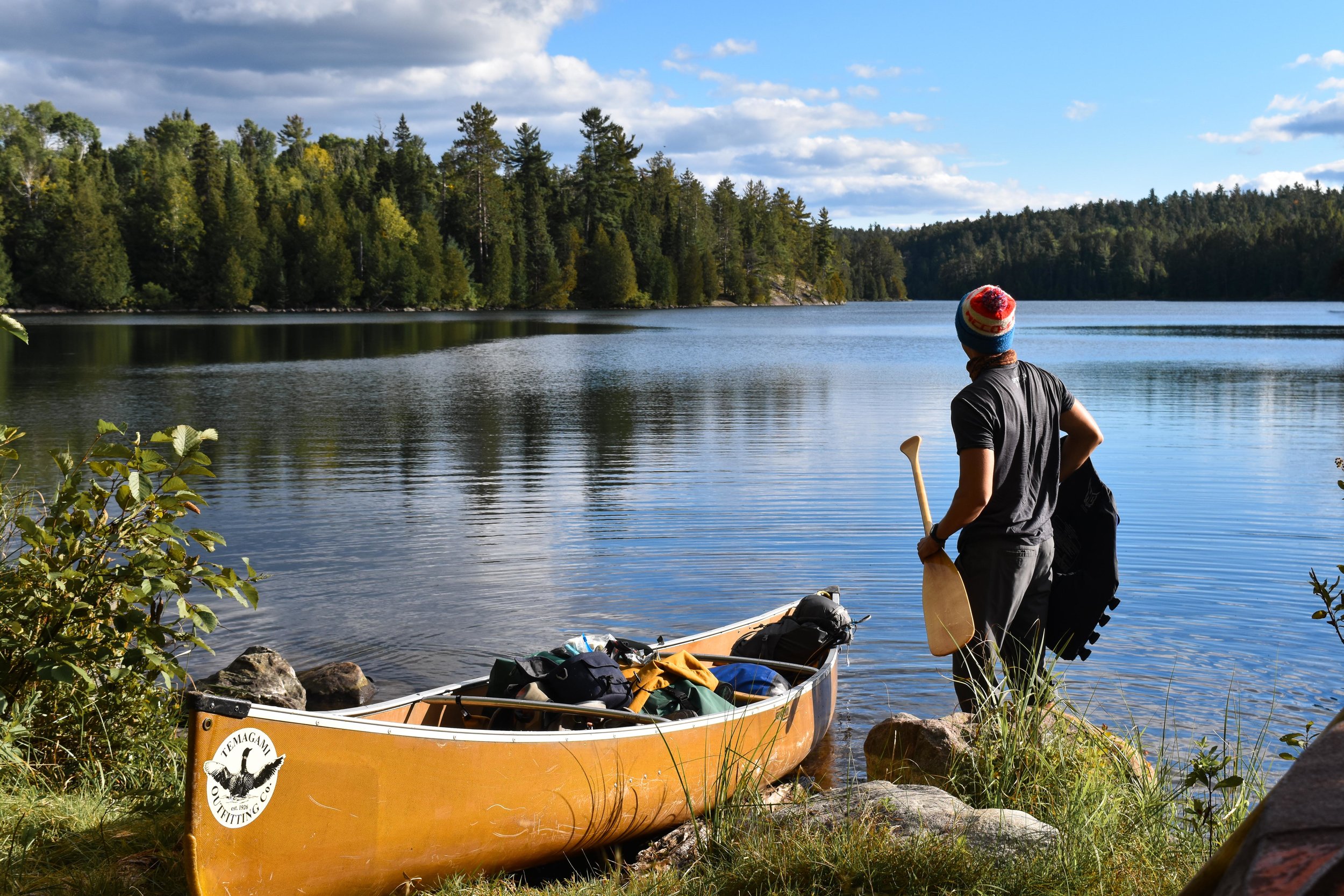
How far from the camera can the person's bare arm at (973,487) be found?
14.1ft

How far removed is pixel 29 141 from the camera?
98.8 m

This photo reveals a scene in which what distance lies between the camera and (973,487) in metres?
4.33

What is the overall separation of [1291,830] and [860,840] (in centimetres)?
303

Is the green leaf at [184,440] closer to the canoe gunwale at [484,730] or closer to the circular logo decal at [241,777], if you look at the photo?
the canoe gunwale at [484,730]

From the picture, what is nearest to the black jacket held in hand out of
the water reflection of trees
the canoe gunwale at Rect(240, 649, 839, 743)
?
the canoe gunwale at Rect(240, 649, 839, 743)

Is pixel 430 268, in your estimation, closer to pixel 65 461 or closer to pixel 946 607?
pixel 65 461

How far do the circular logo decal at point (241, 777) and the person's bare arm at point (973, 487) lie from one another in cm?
265

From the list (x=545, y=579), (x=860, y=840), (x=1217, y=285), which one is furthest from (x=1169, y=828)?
(x=1217, y=285)

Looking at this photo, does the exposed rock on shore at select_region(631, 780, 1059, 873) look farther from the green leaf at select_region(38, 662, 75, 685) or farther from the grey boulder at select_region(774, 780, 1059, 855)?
the green leaf at select_region(38, 662, 75, 685)

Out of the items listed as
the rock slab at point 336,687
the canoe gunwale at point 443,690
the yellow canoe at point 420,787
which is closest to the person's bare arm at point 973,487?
the yellow canoe at point 420,787

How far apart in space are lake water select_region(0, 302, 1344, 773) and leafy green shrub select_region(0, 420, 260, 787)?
8.41 feet

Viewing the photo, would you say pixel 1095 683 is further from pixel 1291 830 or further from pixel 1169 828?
pixel 1291 830

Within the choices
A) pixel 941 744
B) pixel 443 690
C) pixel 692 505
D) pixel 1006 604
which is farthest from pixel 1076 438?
pixel 692 505

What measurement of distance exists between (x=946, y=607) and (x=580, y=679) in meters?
1.66
